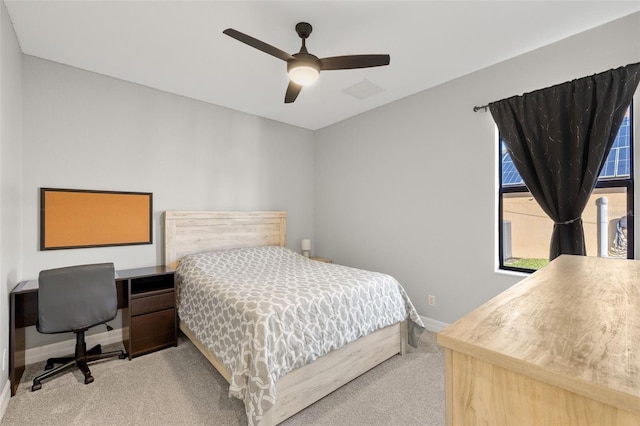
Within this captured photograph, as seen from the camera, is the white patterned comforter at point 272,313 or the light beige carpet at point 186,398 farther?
the light beige carpet at point 186,398

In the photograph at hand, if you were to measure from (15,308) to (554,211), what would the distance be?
4.38 m

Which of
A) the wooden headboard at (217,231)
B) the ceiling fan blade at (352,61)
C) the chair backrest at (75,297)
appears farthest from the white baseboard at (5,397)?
the ceiling fan blade at (352,61)

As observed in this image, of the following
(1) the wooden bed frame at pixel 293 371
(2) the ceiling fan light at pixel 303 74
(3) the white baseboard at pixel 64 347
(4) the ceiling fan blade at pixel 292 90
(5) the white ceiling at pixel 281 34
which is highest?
(5) the white ceiling at pixel 281 34

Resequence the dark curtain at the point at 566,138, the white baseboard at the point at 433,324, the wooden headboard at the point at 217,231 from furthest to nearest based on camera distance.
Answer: the wooden headboard at the point at 217,231, the white baseboard at the point at 433,324, the dark curtain at the point at 566,138

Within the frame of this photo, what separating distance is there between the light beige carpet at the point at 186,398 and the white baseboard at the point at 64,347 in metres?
0.10

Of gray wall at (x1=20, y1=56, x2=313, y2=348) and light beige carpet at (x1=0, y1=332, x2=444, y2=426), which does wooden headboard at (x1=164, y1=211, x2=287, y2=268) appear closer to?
gray wall at (x1=20, y1=56, x2=313, y2=348)

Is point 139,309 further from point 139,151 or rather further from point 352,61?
point 352,61

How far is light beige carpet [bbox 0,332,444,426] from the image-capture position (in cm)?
186

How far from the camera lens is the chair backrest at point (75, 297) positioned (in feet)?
6.93

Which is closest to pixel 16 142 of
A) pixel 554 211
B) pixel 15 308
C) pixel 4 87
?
pixel 4 87

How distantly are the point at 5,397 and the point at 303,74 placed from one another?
9.94 feet

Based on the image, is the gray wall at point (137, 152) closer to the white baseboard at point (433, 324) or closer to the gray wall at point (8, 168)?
the gray wall at point (8, 168)

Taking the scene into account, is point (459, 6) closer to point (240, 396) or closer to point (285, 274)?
point (285, 274)

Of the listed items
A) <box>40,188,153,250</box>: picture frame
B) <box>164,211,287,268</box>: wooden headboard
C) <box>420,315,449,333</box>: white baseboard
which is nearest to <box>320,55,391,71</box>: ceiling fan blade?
<box>164,211,287,268</box>: wooden headboard
